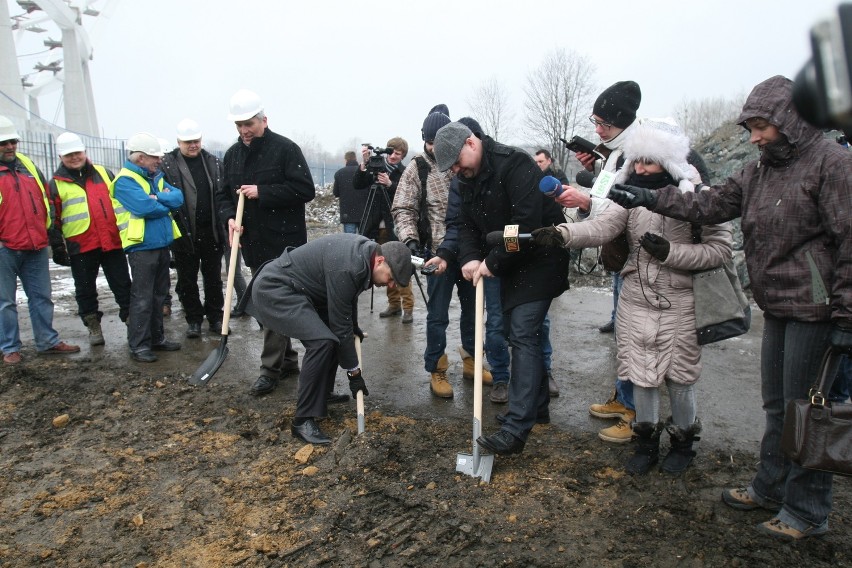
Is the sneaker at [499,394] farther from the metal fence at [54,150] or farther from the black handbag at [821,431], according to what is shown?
the metal fence at [54,150]

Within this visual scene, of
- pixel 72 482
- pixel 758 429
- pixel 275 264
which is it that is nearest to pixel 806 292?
pixel 758 429

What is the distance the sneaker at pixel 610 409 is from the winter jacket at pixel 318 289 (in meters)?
1.72

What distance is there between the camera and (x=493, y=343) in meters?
4.61

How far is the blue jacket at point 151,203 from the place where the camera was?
5.45m

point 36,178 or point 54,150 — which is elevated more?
point 54,150

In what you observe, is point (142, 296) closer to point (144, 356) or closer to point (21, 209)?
point (144, 356)

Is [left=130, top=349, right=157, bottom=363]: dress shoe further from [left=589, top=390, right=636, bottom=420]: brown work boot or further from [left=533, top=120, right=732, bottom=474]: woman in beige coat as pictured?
[left=533, top=120, right=732, bottom=474]: woman in beige coat

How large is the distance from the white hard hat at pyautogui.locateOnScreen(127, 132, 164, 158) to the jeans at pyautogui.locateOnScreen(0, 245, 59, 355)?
1.26m

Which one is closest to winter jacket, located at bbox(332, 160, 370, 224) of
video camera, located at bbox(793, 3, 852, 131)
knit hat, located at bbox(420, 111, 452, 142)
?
knit hat, located at bbox(420, 111, 452, 142)

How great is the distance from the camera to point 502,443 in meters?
3.41

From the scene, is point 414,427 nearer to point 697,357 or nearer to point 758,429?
point 697,357

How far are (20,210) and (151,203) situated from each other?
108 centimetres

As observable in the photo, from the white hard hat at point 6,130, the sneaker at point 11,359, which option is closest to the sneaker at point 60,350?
the sneaker at point 11,359

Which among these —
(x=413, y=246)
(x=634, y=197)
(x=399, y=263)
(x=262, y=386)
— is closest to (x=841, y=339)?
(x=634, y=197)
